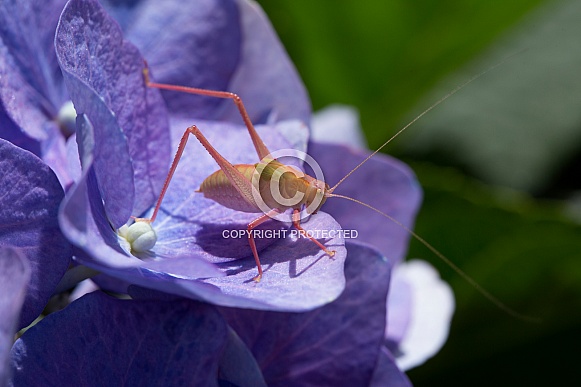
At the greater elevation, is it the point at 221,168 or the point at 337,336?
the point at 221,168

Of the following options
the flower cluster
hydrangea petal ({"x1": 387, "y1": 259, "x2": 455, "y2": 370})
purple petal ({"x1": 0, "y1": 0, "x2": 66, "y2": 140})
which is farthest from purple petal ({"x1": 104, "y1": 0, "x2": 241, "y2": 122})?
hydrangea petal ({"x1": 387, "y1": 259, "x2": 455, "y2": 370})

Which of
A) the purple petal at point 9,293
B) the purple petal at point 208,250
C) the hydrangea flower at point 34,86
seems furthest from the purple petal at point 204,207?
the purple petal at point 9,293

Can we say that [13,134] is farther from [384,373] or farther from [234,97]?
[384,373]

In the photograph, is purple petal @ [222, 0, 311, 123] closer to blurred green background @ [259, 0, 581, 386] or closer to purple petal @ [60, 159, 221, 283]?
blurred green background @ [259, 0, 581, 386]

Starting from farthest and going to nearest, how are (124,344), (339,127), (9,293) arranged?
(339,127) → (124,344) → (9,293)

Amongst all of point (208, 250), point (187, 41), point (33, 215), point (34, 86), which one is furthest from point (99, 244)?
point (187, 41)
